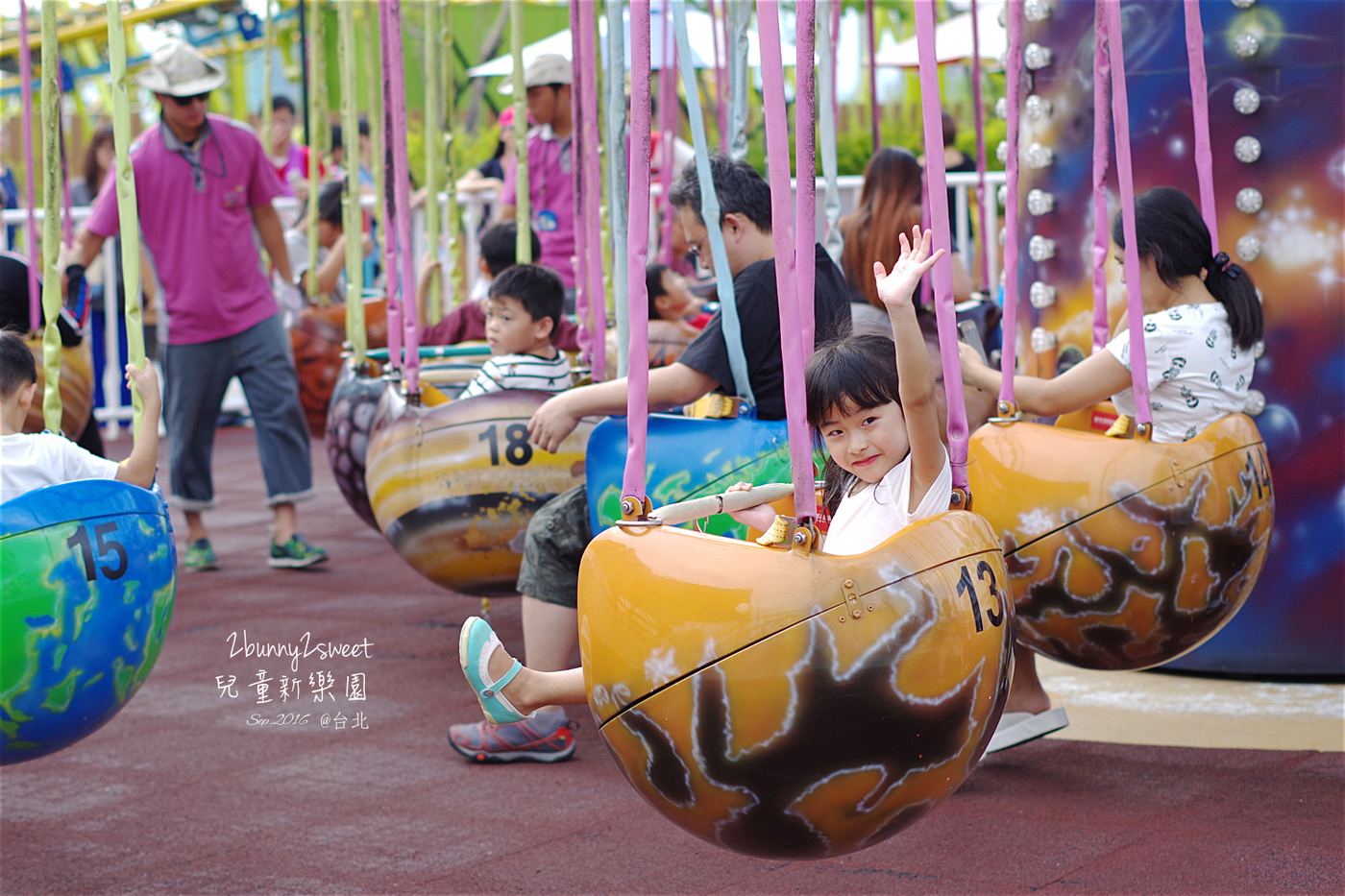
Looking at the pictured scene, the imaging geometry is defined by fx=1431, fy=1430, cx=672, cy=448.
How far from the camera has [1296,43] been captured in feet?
11.9

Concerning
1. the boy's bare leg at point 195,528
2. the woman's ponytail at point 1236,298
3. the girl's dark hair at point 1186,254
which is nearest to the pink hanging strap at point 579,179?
the girl's dark hair at point 1186,254

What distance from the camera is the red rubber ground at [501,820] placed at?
262cm

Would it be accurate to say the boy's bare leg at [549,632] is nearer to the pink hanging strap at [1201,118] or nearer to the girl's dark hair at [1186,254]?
the girl's dark hair at [1186,254]

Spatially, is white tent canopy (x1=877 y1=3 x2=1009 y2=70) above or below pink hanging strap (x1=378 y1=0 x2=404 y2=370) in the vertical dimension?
above

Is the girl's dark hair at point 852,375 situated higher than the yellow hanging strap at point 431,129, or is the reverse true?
the yellow hanging strap at point 431,129

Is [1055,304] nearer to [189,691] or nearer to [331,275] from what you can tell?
[189,691]

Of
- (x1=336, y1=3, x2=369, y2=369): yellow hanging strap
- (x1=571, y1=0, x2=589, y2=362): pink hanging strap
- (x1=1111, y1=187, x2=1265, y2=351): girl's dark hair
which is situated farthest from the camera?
(x1=336, y1=3, x2=369, y2=369): yellow hanging strap

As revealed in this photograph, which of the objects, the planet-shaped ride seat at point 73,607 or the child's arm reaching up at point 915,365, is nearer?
the child's arm reaching up at point 915,365

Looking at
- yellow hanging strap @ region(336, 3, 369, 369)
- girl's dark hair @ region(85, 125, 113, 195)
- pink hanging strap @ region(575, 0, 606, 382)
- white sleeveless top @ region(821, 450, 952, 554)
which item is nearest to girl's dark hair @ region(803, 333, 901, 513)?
white sleeveless top @ region(821, 450, 952, 554)

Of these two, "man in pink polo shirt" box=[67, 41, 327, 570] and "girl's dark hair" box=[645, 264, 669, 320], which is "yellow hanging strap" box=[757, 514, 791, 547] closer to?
"girl's dark hair" box=[645, 264, 669, 320]

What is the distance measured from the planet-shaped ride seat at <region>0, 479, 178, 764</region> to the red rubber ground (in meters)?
0.48

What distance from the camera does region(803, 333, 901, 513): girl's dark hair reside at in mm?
2094

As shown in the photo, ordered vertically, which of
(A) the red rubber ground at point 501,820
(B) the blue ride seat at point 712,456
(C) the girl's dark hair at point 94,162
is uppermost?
(C) the girl's dark hair at point 94,162

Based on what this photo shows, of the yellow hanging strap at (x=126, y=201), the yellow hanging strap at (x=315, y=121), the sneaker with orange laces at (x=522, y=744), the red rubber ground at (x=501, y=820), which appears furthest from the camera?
the yellow hanging strap at (x=315, y=121)
